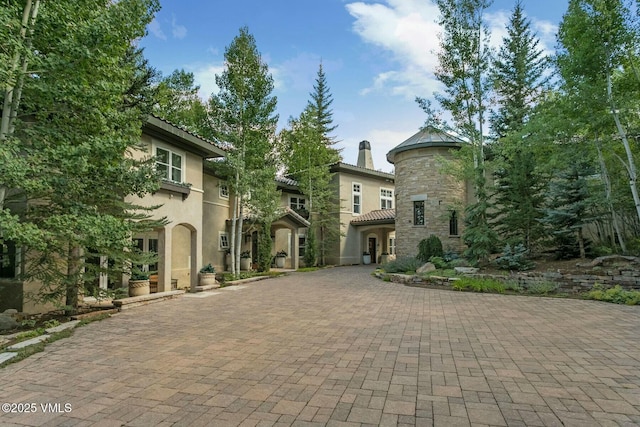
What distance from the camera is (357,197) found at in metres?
24.6

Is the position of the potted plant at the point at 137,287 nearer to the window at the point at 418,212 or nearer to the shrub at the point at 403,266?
the shrub at the point at 403,266

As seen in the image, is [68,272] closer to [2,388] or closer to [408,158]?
[2,388]

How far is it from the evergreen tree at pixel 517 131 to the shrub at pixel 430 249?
107 inches

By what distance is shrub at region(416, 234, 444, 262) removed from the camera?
1623 cm

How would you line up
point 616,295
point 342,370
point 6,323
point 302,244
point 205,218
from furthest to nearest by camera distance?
1. point 302,244
2. point 205,218
3. point 616,295
4. point 6,323
5. point 342,370

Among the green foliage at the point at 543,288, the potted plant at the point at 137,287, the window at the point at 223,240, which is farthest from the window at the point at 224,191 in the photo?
the green foliage at the point at 543,288

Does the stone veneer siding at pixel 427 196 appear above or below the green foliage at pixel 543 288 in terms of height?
above

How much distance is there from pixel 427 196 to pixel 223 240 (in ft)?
34.5

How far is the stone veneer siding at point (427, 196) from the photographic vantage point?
1756cm

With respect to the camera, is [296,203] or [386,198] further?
[386,198]

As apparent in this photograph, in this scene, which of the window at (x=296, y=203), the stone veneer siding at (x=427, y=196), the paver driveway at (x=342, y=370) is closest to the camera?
the paver driveway at (x=342, y=370)

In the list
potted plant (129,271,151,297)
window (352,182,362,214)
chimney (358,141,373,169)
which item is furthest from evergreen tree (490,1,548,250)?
potted plant (129,271,151,297)

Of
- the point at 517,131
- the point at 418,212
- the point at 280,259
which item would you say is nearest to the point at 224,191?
the point at 280,259

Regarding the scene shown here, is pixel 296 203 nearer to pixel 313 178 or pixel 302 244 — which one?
pixel 313 178
